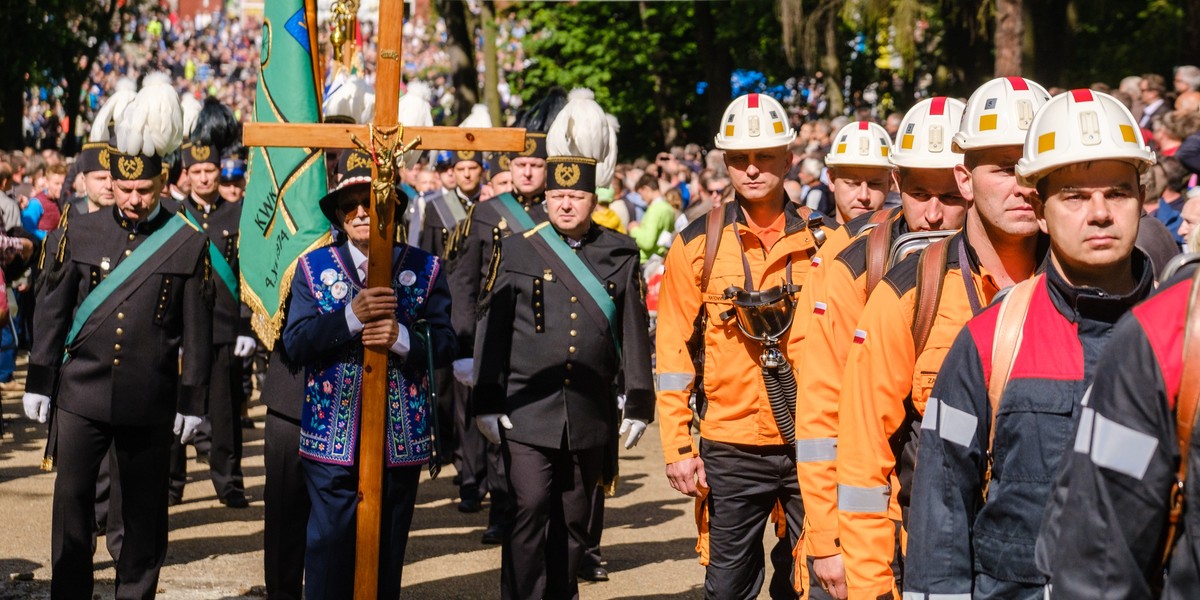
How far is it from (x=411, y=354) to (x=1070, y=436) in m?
3.39

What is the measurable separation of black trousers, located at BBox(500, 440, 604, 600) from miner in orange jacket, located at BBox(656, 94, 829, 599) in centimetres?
79

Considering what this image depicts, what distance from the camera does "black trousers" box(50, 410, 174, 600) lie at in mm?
7176

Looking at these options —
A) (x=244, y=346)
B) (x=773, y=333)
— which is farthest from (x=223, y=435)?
(x=773, y=333)

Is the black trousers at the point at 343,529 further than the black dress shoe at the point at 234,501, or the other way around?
the black dress shoe at the point at 234,501

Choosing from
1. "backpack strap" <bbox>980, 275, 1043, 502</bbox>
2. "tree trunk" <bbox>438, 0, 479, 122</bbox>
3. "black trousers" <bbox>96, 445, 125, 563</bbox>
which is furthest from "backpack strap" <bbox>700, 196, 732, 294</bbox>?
"tree trunk" <bbox>438, 0, 479, 122</bbox>

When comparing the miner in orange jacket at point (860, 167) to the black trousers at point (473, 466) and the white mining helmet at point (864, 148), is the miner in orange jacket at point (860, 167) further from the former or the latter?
Result: the black trousers at point (473, 466)

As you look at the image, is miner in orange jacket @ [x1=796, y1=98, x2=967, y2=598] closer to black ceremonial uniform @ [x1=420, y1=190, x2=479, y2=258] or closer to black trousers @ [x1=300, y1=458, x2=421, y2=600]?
black trousers @ [x1=300, y1=458, x2=421, y2=600]

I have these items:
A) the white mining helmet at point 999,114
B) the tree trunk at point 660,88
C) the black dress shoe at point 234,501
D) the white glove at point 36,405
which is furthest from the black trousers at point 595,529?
the tree trunk at point 660,88

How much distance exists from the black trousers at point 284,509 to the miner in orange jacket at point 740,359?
1.78 meters

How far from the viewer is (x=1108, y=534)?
2.88 m

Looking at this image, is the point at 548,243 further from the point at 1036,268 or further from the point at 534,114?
the point at 1036,268

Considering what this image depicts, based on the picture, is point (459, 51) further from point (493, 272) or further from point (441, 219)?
point (493, 272)

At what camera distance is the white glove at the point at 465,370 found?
774 cm

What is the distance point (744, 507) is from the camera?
6535 millimetres
